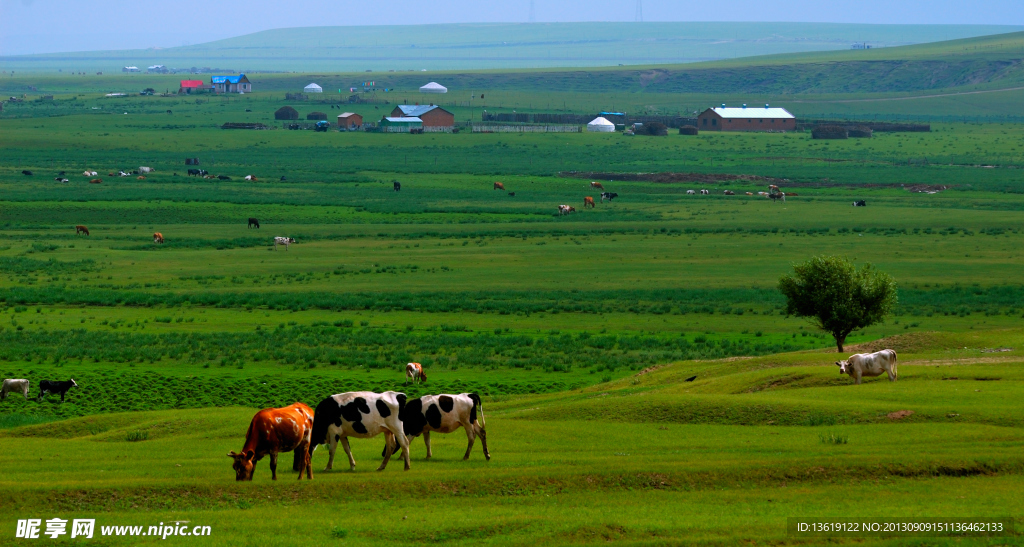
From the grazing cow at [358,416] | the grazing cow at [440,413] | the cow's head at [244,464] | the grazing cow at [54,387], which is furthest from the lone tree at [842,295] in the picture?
the grazing cow at [54,387]

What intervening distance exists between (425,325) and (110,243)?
33.7m

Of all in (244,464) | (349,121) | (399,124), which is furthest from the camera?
(349,121)

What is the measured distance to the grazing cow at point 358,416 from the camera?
18.6 m

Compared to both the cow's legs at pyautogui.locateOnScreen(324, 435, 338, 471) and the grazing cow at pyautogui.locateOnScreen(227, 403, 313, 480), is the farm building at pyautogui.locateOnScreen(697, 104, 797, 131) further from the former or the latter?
the grazing cow at pyautogui.locateOnScreen(227, 403, 313, 480)

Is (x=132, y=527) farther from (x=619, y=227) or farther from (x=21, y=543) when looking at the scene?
(x=619, y=227)

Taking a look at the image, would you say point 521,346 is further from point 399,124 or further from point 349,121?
point 349,121

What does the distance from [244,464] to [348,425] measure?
6.27 ft

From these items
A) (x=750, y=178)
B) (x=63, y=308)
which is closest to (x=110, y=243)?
(x=63, y=308)

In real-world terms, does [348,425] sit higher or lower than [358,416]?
lower

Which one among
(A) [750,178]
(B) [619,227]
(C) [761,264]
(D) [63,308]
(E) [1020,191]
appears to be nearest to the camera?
(D) [63,308]

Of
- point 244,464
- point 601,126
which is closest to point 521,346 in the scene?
point 244,464

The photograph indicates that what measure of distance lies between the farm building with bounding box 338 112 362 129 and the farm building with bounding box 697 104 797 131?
52.5m

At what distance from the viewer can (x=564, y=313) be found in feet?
156

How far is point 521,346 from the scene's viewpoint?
4038cm
